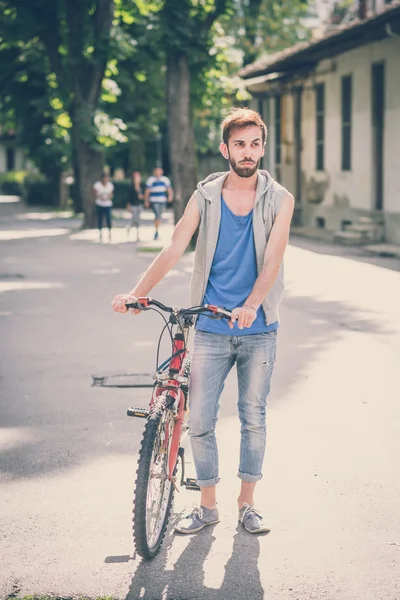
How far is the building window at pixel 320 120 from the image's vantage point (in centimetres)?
2864

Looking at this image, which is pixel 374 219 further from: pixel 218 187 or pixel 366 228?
pixel 218 187

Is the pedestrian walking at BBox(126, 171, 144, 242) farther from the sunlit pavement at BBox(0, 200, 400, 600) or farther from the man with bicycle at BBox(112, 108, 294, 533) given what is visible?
the man with bicycle at BBox(112, 108, 294, 533)

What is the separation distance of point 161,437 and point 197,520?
1.76ft

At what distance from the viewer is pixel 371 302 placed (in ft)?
44.2

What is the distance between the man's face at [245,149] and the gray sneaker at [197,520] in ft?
5.17

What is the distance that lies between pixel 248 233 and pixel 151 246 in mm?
19633

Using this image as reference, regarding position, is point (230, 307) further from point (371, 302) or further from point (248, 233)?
point (371, 302)

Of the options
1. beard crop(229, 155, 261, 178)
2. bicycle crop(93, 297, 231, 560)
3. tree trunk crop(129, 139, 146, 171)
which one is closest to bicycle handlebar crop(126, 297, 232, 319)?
bicycle crop(93, 297, 231, 560)

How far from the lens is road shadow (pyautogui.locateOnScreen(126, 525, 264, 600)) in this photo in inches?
170

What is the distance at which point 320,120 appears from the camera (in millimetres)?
28938

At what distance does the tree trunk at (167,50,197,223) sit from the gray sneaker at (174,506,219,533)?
17952 mm

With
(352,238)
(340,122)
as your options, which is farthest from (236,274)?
(340,122)

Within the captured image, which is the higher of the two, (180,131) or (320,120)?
(320,120)

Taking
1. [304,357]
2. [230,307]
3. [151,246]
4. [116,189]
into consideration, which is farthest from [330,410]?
[116,189]
